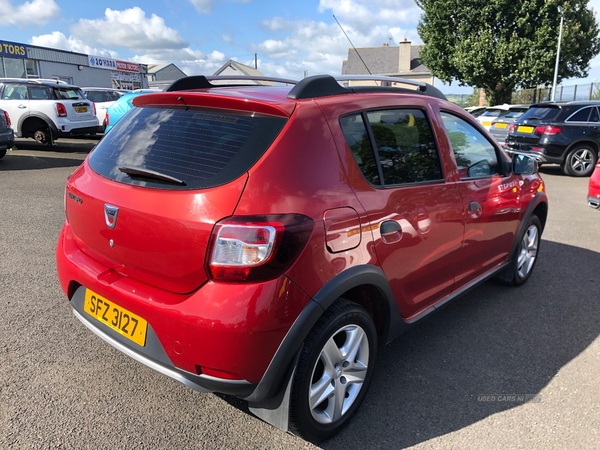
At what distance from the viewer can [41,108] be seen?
12.6 m

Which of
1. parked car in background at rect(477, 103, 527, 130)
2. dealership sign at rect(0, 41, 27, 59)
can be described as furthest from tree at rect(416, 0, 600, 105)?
dealership sign at rect(0, 41, 27, 59)

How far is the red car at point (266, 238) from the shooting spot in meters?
2.03

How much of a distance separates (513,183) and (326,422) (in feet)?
8.42

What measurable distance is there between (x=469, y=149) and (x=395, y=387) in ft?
5.74

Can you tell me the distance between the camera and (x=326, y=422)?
239cm

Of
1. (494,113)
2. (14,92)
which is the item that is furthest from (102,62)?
(494,113)

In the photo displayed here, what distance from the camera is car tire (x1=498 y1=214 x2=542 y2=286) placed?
4.21 metres

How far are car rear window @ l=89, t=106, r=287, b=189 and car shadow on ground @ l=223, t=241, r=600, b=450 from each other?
4.39 ft

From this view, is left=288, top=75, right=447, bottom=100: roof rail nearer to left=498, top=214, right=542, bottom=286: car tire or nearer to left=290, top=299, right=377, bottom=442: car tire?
left=290, top=299, right=377, bottom=442: car tire

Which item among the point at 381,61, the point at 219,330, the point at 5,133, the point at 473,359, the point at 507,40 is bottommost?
the point at 473,359

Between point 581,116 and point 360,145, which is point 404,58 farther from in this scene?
point 360,145

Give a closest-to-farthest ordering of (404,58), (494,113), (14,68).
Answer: (494,113) < (14,68) < (404,58)

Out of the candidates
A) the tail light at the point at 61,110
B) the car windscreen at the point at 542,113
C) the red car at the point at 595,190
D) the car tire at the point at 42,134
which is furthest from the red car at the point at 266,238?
the car tire at the point at 42,134

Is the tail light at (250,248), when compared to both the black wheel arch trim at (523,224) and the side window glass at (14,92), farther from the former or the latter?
the side window glass at (14,92)
